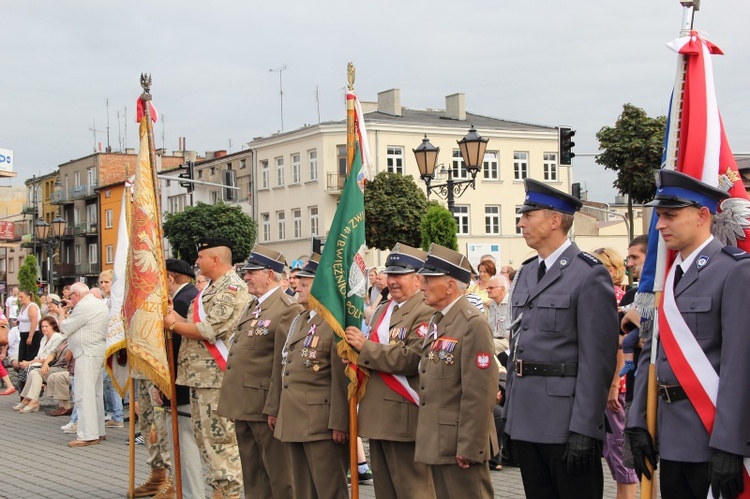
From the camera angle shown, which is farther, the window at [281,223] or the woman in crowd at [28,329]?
the window at [281,223]

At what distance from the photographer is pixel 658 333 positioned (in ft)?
15.6

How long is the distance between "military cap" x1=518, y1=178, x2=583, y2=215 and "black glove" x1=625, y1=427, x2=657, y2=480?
4.19ft

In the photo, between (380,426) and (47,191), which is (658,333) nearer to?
(380,426)

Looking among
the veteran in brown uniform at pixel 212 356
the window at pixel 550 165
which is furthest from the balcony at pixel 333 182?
the veteran in brown uniform at pixel 212 356

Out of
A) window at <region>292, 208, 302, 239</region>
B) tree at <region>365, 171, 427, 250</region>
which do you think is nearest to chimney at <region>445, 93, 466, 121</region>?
window at <region>292, 208, 302, 239</region>

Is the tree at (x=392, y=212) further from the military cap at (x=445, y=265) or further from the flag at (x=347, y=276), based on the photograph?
the military cap at (x=445, y=265)

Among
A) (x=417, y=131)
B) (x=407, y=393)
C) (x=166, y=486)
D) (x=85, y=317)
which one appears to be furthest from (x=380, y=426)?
(x=417, y=131)

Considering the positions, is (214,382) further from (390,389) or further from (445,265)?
(445,265)

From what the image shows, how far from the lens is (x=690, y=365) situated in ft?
14.8

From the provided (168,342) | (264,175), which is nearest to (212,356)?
(168,342)

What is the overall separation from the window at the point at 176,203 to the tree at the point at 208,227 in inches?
476

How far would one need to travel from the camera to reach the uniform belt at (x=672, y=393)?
A: 455 cm

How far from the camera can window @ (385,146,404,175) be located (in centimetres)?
5769

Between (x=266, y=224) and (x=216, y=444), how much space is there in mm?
55765
